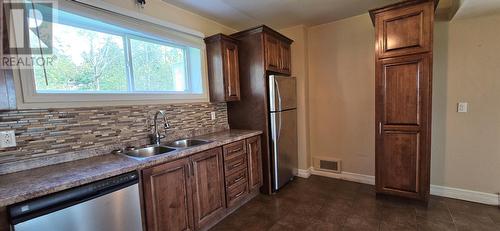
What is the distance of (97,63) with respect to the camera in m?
2.01

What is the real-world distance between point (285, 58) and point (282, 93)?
2.13 feet

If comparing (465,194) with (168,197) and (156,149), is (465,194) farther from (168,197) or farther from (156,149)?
(156,149)

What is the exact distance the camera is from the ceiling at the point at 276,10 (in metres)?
2.54

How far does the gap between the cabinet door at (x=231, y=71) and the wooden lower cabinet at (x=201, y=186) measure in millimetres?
674

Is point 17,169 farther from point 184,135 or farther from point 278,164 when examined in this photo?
point 278,164

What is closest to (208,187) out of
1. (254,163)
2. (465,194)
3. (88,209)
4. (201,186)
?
(201,186)

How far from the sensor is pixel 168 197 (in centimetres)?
174

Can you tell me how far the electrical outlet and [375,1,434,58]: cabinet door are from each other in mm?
3339

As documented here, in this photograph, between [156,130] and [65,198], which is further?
[156,130]

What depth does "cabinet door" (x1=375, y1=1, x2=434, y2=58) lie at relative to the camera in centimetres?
220

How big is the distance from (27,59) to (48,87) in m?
0.23

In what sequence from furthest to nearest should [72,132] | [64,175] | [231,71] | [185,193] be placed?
[231,71] → [185,193] → [72,132] → [64,175]

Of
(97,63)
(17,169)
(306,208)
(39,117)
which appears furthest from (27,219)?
(306,208)

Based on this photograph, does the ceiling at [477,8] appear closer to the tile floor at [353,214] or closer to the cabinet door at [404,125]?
the cabinet door at [404,125]
